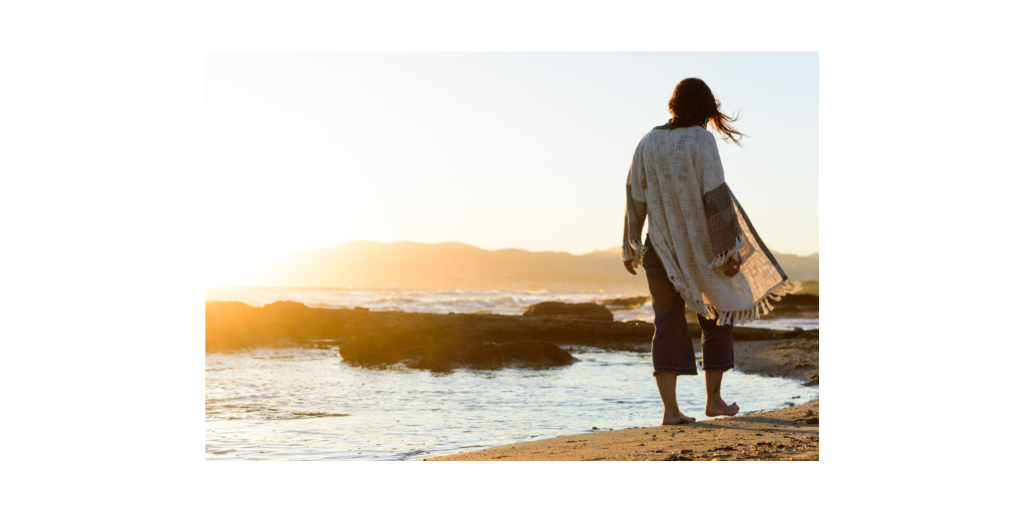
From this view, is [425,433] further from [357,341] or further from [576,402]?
[357,341]

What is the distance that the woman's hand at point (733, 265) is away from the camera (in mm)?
3125

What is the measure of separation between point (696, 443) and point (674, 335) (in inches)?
24.0

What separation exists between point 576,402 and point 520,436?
1.29 m

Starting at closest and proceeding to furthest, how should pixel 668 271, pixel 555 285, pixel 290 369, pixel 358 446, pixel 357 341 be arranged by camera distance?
pixel 668 271 → pixel 358 446 → pixel 290 369 → pixel 357 341 → pixel 555 285

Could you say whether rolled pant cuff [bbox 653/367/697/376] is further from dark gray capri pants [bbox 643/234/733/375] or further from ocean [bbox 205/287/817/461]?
ocean [bbox 205/287/817/461]

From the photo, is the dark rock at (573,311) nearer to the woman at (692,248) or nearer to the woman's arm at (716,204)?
the woman at (692,248)

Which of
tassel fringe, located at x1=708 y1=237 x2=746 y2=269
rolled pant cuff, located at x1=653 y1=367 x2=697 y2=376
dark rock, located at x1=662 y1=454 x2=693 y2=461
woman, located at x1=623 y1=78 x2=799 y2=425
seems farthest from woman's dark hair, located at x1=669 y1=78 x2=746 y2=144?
dark rock, located at x1=662 y1=454 x2=693 y2=461

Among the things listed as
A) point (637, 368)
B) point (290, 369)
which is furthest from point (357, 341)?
point (637, 368)

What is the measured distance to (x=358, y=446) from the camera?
11.3ft

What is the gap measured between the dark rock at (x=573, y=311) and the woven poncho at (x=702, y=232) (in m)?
11.7

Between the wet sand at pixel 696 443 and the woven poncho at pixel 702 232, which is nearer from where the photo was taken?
the wet sand at pixel 696 443

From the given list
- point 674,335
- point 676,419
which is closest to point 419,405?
point 676,419

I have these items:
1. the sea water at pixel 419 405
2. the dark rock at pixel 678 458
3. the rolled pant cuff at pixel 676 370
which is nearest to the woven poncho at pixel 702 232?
the rolled pant cuff at pixel 676 370

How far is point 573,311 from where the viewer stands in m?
15.8
